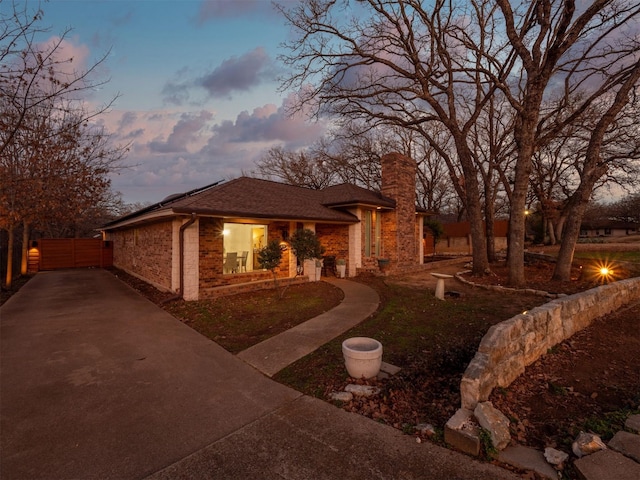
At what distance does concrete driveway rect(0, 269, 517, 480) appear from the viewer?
2584mm

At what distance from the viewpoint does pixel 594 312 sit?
21.0 feet

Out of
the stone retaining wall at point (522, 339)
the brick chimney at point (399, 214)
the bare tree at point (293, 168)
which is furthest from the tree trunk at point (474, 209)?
the bare tree at point (293, 168)

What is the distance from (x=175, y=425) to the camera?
10.5ft

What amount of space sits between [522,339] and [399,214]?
1073 cm

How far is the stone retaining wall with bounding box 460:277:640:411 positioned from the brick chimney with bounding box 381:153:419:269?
8.14 metres

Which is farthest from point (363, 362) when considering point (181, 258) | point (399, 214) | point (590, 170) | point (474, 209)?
point (399, 214)

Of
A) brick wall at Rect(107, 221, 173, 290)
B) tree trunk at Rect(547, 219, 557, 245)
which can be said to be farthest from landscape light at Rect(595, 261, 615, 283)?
tree trunk at Rect(547, 219, 557, 245)

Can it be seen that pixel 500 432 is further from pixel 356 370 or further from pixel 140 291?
pixel 140 291

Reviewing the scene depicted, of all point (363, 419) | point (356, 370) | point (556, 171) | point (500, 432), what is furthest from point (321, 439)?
point (556, 171)

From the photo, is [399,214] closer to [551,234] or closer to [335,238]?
[335,238]

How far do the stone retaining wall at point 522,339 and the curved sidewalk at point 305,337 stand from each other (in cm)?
266

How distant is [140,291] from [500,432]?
11.7 m

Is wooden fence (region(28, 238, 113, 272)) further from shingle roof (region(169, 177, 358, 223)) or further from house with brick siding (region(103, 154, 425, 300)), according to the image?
shingle roof (region(169, 177, 358, 223))

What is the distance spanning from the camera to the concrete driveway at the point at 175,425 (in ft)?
8.48
